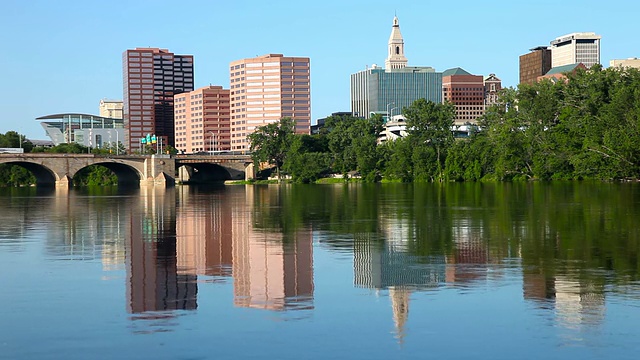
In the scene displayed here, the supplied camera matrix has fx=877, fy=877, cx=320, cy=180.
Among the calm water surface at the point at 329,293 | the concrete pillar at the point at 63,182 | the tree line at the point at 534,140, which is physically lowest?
the calm water surface at the point at 329,293

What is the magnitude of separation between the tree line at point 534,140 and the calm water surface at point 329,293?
81238 millimetres

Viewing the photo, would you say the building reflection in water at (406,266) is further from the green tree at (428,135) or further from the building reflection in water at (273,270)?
the green tree at (428,135)

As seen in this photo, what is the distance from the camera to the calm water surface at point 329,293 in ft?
55.0

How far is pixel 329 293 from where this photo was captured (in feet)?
74.7

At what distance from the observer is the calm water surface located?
16.8 m

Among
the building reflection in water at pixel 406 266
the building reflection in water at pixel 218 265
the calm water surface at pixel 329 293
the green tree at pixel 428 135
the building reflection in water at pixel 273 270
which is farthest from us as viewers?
the green tree at pixel 428 135

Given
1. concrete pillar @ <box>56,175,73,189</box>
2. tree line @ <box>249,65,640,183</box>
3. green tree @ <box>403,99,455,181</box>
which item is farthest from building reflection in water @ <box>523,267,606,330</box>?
concrete pillar @ <box>56,175,73,189</box>

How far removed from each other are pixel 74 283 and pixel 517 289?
1245 cm

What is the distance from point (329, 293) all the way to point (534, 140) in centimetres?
12216

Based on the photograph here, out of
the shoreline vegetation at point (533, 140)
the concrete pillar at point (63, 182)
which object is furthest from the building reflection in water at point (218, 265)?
the concrete pillar at point (63, 182)

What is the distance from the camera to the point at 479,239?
118 ft

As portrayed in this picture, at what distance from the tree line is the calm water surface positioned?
267 feet

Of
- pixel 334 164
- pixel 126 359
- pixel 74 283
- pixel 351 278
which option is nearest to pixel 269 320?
pixel 126 359

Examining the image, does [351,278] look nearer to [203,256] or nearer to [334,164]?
[203,256]
